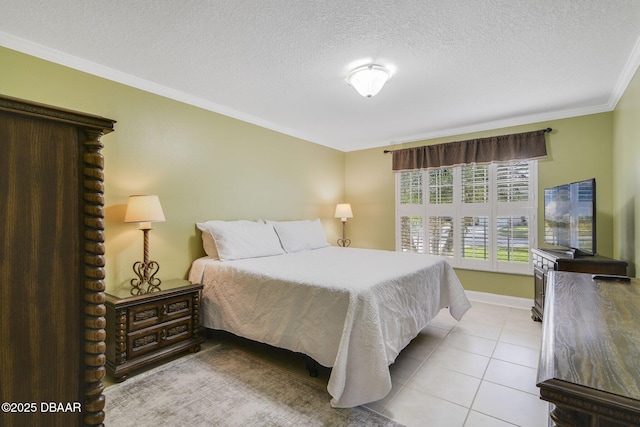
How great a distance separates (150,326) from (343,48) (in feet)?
8.88

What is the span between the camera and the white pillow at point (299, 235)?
3877 millimetres

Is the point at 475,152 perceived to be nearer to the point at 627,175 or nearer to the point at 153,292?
the point at 627,175

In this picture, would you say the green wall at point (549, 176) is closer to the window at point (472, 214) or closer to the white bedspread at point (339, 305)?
the window at point (472, 214)

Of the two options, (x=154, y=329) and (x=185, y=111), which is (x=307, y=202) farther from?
(x=154, y=329)

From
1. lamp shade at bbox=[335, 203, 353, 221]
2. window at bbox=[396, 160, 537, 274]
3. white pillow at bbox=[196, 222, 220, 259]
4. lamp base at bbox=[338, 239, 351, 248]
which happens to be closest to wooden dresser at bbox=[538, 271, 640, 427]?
white pillow at bbox=[196, 222, 220, 259]

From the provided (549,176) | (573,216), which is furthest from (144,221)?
(549,176)

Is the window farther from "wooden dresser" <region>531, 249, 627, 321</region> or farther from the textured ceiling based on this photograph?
the textured ceiling

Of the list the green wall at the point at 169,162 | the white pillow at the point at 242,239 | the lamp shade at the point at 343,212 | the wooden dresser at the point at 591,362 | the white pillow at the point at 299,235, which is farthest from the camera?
the lamp shade at the point at 343,212

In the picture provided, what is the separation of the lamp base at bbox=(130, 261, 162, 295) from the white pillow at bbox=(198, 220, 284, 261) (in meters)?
0.62

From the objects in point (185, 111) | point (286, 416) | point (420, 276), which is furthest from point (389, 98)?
point (286, 416)

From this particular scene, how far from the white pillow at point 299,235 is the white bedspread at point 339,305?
1.66 ft

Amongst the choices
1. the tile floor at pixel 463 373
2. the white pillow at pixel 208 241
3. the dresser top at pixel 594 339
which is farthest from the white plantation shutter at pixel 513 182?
the white pillow at pixel 208 241

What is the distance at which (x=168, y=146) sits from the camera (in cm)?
312

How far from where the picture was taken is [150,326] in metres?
2.46
